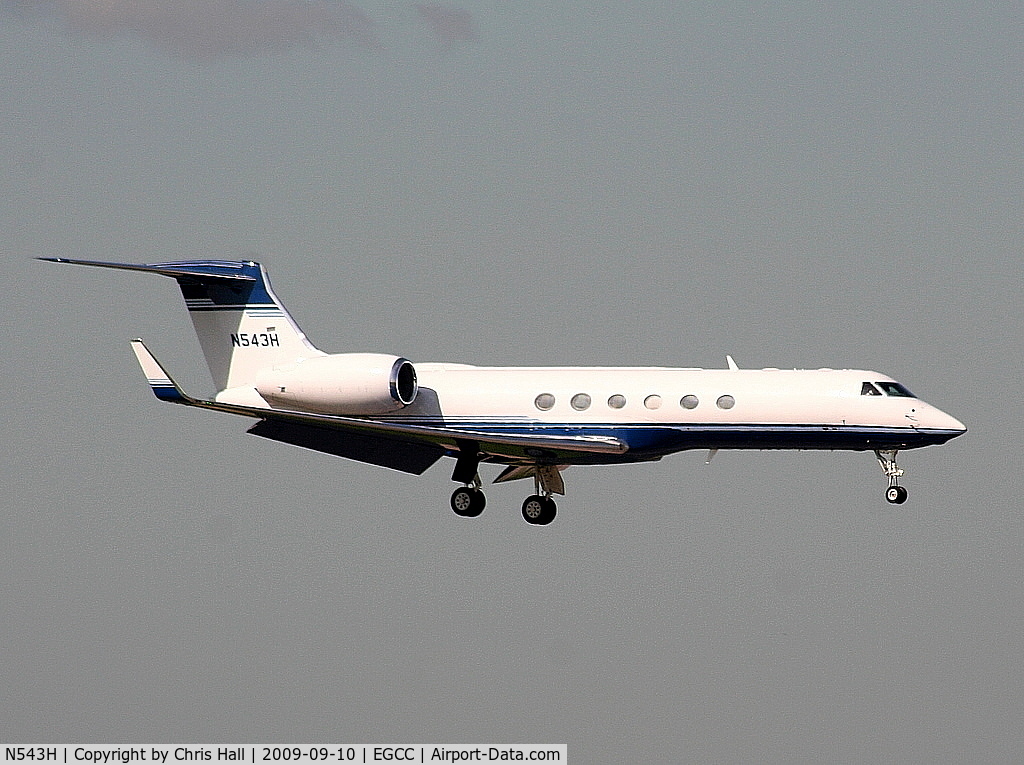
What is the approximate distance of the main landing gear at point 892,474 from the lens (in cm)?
3975

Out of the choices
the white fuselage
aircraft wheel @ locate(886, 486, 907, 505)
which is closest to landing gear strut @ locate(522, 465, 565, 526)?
the white fuselage

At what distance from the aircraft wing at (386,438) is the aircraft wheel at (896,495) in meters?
5.77

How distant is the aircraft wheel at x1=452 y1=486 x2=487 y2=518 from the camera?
43.0 m

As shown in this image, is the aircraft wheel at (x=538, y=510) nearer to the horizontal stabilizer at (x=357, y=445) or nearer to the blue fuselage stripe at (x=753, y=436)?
the horizontal stabilizer at (x=357, y=445)

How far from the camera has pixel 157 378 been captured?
40438 mm

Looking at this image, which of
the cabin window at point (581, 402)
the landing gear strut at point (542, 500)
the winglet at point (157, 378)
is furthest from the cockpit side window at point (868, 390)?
the winglet at point (157, 378)

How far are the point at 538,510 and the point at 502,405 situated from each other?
2.81 meters

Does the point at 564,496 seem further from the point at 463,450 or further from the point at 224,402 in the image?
the point at 224,402

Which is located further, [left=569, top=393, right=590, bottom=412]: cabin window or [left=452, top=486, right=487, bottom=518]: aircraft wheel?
[left=452, top=486, right=487, bottom=518]: aircraft wheel

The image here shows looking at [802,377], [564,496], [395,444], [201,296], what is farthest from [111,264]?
[802,377]

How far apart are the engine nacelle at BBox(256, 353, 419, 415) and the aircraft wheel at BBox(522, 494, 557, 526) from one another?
3.74m

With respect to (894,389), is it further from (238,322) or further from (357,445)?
(238,322)

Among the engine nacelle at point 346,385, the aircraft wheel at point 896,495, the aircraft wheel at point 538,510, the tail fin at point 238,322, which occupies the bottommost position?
the aircraft wheel at point 896,495

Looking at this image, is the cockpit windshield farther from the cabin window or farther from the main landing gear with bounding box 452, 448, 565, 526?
the main landing gear with bounding box 452, 448, 565, 526
